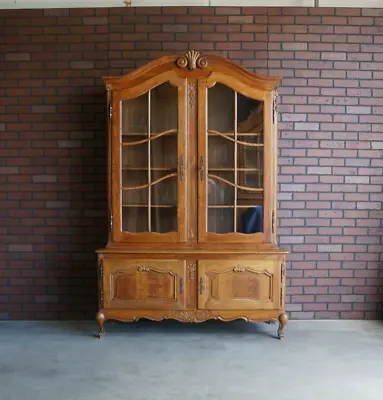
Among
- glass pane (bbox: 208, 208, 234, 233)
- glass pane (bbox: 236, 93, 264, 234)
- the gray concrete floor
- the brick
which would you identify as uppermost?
the brick

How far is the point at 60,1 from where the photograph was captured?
3582 mm

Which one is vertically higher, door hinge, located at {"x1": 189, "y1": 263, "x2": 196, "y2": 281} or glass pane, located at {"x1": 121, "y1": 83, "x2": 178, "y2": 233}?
→ glass pane, located at {"x1": 121, "y1": 83, "x2": 178, "y2": 233}

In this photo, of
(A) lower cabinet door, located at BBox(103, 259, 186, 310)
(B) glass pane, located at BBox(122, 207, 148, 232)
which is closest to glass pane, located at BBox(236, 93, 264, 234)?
(A) lower cabinet door, located at BBox(103, 259, 186, 310)

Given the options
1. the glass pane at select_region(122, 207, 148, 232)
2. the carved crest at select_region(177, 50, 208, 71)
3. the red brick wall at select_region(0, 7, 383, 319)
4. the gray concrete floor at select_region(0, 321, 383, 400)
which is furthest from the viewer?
the red brick wall at select_region(0, 7, 383, 319)

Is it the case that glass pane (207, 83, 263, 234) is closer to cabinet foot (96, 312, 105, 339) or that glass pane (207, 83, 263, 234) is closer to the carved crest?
the carved crest

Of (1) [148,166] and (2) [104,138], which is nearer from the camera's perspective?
(1) [148,166]

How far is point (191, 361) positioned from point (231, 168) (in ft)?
4.45

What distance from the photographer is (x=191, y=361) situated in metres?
2.86

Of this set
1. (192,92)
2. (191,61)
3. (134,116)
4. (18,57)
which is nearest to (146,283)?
(134,116)

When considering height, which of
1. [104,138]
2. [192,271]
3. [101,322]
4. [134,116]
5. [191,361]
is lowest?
[191,361]

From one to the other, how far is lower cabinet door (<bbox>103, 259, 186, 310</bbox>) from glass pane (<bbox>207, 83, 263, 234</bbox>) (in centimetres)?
44

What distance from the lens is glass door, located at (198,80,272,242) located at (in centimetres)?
318

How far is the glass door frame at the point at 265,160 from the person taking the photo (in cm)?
315

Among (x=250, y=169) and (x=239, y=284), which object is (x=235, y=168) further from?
(x=239, y=284)
